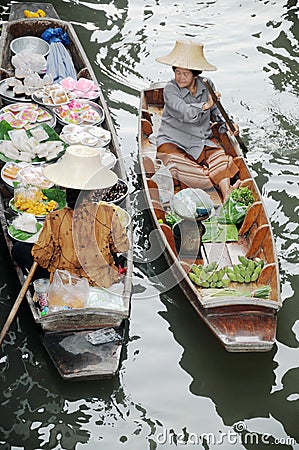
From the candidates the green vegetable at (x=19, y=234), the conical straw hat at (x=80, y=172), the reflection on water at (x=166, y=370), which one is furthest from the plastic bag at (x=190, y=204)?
the green vegetable at (x=19, y=234)

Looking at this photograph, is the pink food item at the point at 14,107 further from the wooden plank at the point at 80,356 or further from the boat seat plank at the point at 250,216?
the wooden plank at the point at 80,356

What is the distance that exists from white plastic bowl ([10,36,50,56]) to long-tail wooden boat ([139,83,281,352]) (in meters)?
1.43

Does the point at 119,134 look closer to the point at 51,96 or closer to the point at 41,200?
the point at 51,96

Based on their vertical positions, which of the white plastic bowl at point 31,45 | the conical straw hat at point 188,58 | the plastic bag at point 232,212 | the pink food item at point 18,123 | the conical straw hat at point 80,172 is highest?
the conical straw hat at point 188,58

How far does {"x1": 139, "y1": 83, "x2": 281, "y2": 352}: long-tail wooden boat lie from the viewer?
14.3ft

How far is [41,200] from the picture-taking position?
504 centimetres

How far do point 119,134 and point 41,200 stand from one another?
6.06 ft

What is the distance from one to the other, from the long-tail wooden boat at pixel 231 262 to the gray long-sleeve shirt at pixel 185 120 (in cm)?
21

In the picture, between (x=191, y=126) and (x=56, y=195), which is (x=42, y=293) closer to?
(x=56, y=195)

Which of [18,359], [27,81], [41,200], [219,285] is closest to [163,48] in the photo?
[27,81]

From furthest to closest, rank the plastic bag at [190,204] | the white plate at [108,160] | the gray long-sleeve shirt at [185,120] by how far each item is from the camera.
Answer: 1. the gray long-sleeve shirt at [185,120]
2. the white plate at [108,160]
3. the plastic bag at [190,204]

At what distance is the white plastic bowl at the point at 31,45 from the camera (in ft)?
22.2

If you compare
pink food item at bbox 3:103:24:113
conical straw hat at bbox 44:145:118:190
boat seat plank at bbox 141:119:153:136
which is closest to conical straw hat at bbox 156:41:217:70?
boat seat plank at bbox 141:119:153:136

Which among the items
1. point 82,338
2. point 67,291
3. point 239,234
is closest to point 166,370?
point 82,338
